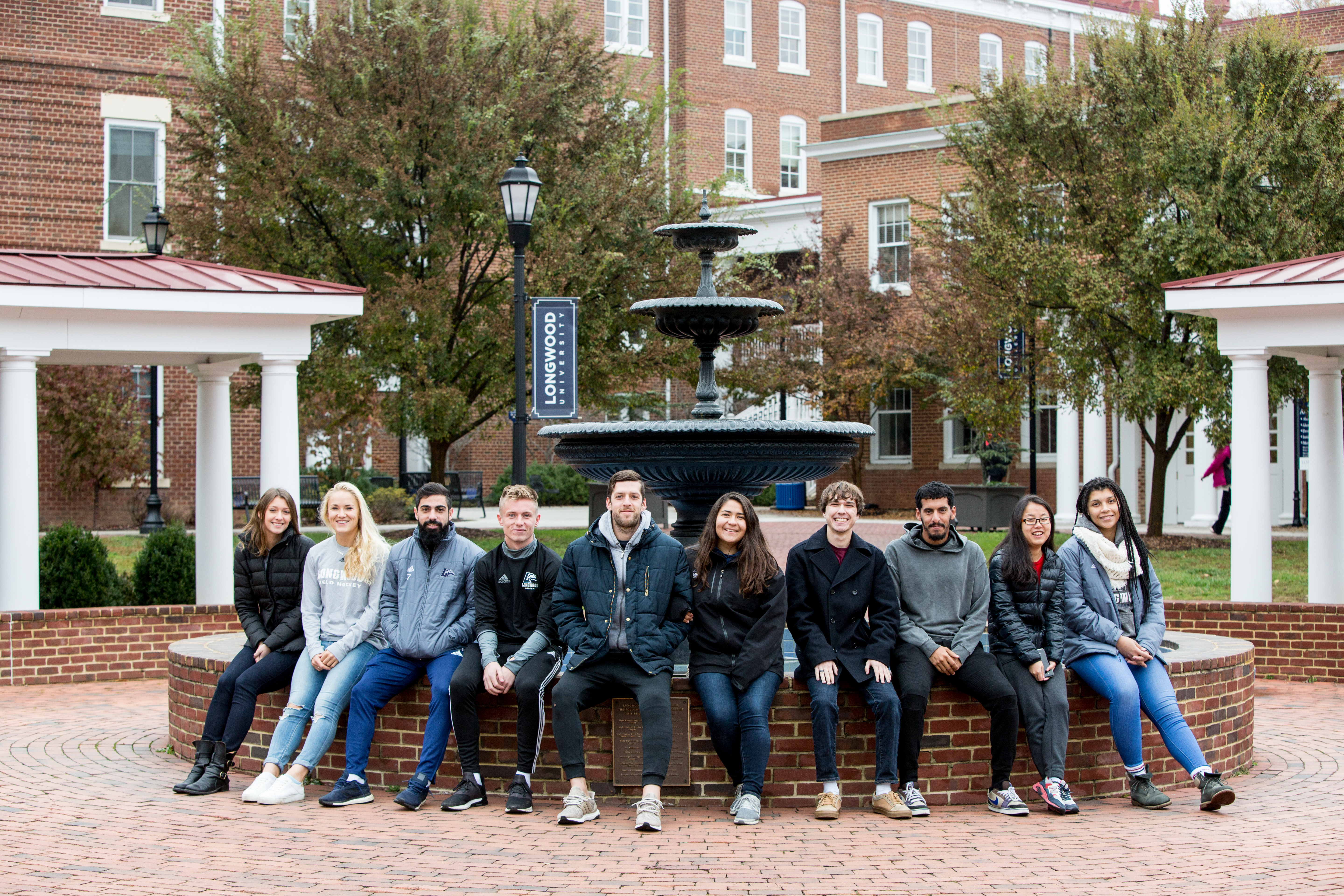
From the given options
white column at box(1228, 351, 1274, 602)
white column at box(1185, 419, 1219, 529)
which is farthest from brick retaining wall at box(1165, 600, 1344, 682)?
white column at box(1185, 419, 1219, 529)

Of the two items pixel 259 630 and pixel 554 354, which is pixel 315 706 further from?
pixel 554 354

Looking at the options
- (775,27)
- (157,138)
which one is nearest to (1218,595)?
(157,138)

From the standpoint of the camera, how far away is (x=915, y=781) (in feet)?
22.8

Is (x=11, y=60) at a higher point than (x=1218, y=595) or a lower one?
higher

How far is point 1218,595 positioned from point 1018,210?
22.2 feet

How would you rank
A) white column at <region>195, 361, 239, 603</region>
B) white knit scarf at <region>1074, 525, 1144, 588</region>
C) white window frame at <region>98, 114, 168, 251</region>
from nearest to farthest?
white knit scarf at <region>1074, 525, 1144, 588</region>
white column at <region>195, 361, 239, 603</region>
white window frame at <region>98, 114, 168, 251</region>

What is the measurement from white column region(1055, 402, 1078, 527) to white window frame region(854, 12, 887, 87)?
1820 centimetres

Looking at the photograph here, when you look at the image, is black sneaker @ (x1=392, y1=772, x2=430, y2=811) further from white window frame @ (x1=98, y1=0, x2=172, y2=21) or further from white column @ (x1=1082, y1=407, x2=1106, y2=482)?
white window frame @ (x1=98, y1=0, x2=172, y2=21)

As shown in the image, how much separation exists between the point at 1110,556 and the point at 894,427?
23683mm

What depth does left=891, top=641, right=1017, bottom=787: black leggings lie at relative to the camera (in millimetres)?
6914

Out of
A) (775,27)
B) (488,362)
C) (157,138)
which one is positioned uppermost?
(775,27)

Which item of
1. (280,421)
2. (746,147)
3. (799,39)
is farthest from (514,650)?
(799,39)

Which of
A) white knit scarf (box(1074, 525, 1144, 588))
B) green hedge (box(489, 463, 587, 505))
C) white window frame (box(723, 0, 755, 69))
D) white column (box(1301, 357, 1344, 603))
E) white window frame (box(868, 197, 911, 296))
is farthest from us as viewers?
white window frame (box(723, 0, 755, 69))

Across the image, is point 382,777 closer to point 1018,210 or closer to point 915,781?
point 915,781
